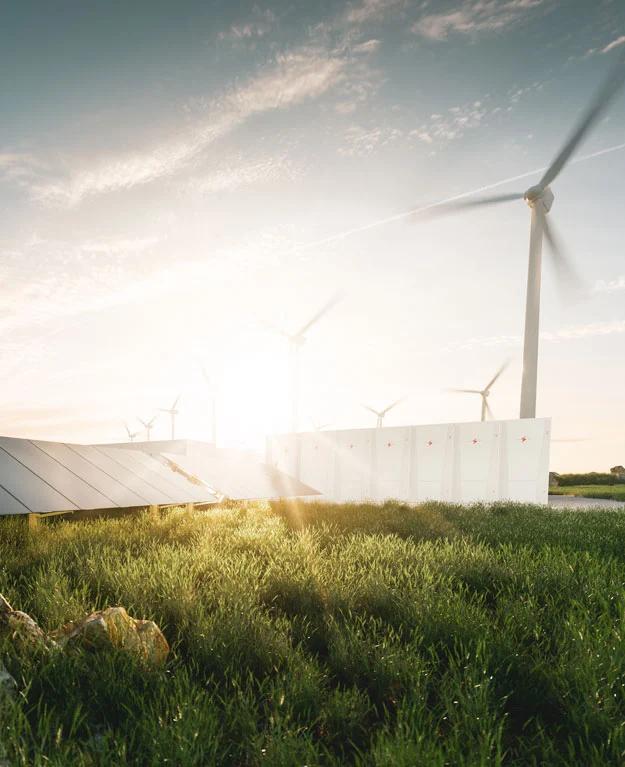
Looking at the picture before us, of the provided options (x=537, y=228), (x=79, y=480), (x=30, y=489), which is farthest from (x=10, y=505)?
(x=537, y=228)

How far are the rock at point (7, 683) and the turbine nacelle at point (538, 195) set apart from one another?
25.5 metres

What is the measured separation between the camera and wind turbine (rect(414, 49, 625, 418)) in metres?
19.8

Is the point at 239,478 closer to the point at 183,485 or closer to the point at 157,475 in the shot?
the point at 183,485

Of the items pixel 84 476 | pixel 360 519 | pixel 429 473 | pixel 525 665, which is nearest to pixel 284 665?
pixel 525 665

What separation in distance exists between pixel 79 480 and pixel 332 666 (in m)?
10.4

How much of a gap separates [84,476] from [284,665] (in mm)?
10553

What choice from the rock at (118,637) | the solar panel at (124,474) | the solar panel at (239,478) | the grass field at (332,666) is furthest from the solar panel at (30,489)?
the rock at (118,637)

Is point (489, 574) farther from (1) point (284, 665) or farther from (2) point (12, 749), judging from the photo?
(2) point (12, 749)

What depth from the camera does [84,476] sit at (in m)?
13.1

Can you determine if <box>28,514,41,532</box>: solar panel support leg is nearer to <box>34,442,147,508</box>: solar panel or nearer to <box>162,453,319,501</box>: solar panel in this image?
<box>34,442,147,508</box>: solar panel

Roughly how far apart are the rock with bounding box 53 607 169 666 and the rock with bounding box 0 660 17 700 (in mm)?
507

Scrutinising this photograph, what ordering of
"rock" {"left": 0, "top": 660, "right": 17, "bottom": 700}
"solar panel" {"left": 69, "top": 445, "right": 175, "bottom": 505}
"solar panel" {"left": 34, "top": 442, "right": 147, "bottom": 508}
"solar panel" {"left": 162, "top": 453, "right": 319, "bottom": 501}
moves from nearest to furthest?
1. "rock" {"left": 0, "top": 660, "right": 17, "bottom": 700}
2. "solar panel" {"left": 34, "top": 442, "right": 147, "bottom": 508}
3. "solar panel" {"left": 69, "top": 445, "right": 175, "bottom": 505}
4. "solar panel" {"left": 162, "top": 453, "right": 319, "bottom": 501}

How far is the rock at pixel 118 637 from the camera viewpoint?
13.8 feet

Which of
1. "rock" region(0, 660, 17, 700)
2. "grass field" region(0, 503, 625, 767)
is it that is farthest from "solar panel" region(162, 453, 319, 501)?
"rock" region(0, 660, 17, 700)
